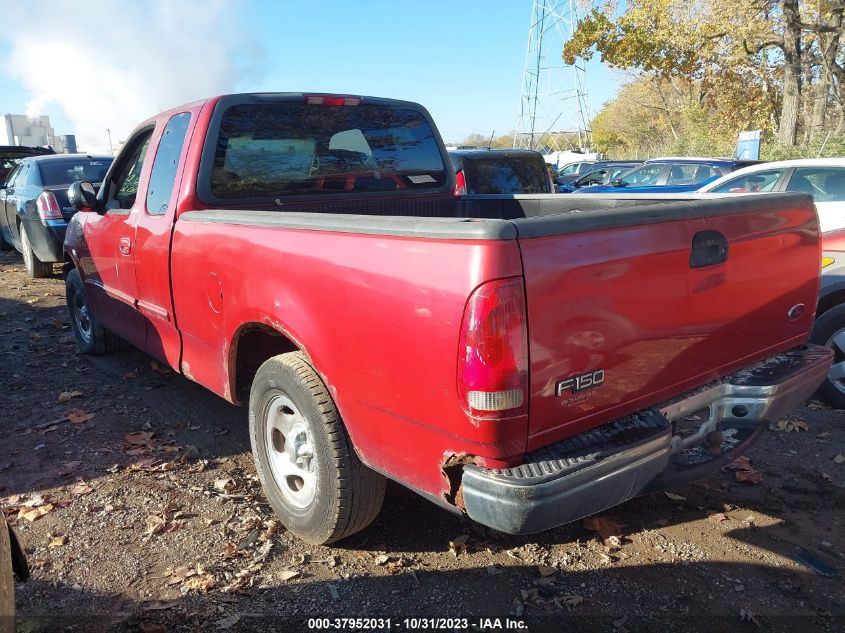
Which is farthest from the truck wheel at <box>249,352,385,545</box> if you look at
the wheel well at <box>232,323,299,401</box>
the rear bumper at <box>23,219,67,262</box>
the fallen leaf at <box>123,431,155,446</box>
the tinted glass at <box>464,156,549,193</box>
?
the rear bumper at <box>23,219,67,262</box>

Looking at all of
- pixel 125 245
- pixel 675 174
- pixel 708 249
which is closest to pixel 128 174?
pixel 125 245

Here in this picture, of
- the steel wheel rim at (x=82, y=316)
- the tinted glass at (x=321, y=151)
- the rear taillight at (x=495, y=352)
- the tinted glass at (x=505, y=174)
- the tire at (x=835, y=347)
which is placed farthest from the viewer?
the tinted glass at (x=505, y=174)

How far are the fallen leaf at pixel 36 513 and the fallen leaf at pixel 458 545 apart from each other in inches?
85.2

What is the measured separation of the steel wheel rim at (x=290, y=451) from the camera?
10.1 ft

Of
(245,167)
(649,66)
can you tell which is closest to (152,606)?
(245,167)

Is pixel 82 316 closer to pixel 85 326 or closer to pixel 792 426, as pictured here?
pixel 85 326

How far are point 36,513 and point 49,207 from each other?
6.78 m

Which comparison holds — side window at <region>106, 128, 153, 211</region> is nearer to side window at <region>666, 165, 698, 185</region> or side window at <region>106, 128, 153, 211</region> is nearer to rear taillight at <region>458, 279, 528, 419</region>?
rear taillight at <region>458, 279, 528, 419</region>

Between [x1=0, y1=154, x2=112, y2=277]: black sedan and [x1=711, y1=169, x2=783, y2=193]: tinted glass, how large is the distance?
8.83m

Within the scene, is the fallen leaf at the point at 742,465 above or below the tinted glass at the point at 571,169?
below

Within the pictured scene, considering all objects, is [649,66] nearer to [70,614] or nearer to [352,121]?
[352,121]

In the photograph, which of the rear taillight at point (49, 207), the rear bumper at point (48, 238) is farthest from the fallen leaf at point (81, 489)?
the rear taillight at point (49, 207)

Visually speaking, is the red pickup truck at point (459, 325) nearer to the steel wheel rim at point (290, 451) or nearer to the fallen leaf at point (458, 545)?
the steel wheel rim at point (290, 451)

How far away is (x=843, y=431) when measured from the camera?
14.8ft
